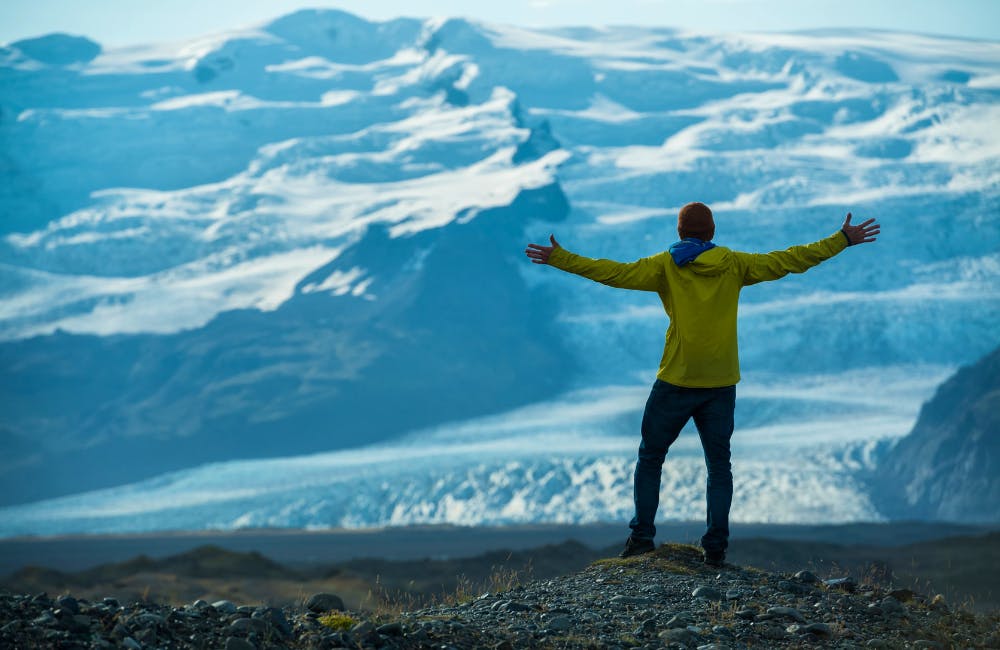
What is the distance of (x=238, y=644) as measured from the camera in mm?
6969

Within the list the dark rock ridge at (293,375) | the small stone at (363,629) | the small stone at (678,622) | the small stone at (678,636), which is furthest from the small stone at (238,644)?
the dark rock ridge at (293,375)

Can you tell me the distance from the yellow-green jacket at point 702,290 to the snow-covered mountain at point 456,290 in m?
65.2

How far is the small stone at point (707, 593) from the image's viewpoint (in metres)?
9.05

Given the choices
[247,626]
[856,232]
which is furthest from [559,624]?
[856,232]

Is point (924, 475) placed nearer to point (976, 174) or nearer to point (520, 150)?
point (976, 174)

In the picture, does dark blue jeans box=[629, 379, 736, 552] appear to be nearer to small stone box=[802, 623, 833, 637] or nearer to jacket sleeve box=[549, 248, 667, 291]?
jacket sleeve box=[549, 248, 667, 291]

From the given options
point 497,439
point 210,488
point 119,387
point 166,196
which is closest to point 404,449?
point 497,439

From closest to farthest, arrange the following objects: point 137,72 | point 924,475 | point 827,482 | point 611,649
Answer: point 611,649 < point 827,482 < point 924,475 < point 137,72

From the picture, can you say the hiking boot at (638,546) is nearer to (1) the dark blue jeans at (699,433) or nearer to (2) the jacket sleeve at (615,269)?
(1) the dark blue jeans at (699,433)

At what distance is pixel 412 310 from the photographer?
12638 centimetres

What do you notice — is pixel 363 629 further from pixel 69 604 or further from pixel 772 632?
pixel 772 632

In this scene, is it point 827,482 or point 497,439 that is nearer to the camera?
point 827,482

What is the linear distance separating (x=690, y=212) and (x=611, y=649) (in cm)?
297

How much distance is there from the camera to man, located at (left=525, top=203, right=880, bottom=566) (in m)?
8.88
